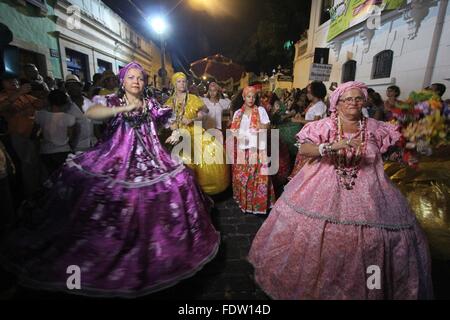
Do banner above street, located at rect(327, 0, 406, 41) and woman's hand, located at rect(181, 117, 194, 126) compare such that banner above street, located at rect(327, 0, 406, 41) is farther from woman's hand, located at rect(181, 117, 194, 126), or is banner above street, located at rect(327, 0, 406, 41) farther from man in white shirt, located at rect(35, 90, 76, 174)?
man in white shirt, located at rect(35, 90, 76, 174)

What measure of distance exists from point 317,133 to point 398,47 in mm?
7405

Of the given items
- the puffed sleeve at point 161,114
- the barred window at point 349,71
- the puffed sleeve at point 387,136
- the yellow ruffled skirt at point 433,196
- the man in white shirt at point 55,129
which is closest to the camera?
the puffed sleeve at point 387,136

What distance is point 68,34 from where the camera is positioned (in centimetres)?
1114

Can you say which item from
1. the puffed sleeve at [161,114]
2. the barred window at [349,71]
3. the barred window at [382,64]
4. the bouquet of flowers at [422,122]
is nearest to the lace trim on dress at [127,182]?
the puffed sleeve at [161,114]

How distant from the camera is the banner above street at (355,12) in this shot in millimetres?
7504

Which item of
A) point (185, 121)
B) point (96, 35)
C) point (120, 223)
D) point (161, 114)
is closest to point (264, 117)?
point (185, 121)

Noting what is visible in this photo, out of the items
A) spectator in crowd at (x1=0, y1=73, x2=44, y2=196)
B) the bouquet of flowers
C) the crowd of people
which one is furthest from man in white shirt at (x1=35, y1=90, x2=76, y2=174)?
the bouquet of flowers

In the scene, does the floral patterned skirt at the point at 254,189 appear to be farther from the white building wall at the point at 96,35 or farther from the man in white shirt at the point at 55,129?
the white building wall at the point at 96,35

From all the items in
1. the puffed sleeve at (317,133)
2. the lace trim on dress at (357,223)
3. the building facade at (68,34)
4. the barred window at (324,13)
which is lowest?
the lace trim on dress at (357,223)

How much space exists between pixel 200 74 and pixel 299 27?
1161cm

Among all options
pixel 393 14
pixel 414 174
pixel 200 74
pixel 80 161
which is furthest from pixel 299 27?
pixel 80 161

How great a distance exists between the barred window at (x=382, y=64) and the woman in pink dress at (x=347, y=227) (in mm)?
7431

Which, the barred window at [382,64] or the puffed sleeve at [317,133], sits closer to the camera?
the puffed sleeve at [317,133]

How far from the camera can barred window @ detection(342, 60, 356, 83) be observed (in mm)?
10690
